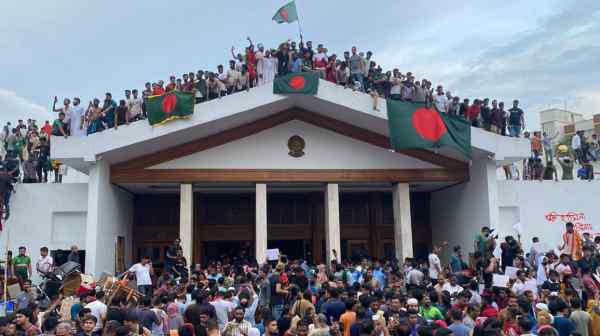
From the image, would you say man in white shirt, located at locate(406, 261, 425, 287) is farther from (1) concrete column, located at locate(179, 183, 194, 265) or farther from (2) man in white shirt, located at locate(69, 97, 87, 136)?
(2) man in white shirt, located at locate(69, 97, 87, 136)

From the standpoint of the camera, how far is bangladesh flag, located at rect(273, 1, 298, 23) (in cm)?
1822

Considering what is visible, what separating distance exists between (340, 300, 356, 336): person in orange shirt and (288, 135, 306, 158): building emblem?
33.5ft

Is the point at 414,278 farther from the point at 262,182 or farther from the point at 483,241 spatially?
the point at 262,182

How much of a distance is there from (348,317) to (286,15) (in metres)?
12.7

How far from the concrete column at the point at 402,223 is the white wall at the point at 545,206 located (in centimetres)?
286

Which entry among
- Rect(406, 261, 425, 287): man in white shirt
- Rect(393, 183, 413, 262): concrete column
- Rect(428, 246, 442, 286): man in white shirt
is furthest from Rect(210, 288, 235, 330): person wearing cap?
Rect(393, 183, 413, 262): concrete column

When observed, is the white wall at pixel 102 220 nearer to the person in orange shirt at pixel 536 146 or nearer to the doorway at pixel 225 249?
the doorway at pixel 225 249

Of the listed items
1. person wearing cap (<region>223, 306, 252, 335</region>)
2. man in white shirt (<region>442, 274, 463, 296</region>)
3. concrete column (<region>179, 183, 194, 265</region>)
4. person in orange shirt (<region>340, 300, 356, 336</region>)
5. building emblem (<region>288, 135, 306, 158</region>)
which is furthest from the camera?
building emblem (<region>288, 135, 306, 158</region>)

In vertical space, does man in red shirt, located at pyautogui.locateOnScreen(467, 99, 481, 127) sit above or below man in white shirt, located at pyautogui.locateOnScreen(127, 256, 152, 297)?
above

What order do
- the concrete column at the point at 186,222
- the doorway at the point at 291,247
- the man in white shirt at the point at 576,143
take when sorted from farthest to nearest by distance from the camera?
the doorway at the point at 291,247, the man in white shirt at the point at 576,143, the concrete column at the point at 186,222

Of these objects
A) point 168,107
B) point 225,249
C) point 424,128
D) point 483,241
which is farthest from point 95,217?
point 483,241

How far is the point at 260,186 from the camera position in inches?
696

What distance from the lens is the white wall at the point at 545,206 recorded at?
717 inches

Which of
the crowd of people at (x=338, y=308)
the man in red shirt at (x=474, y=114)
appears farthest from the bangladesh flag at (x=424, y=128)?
the crowd of people at (x=338, y=308)
